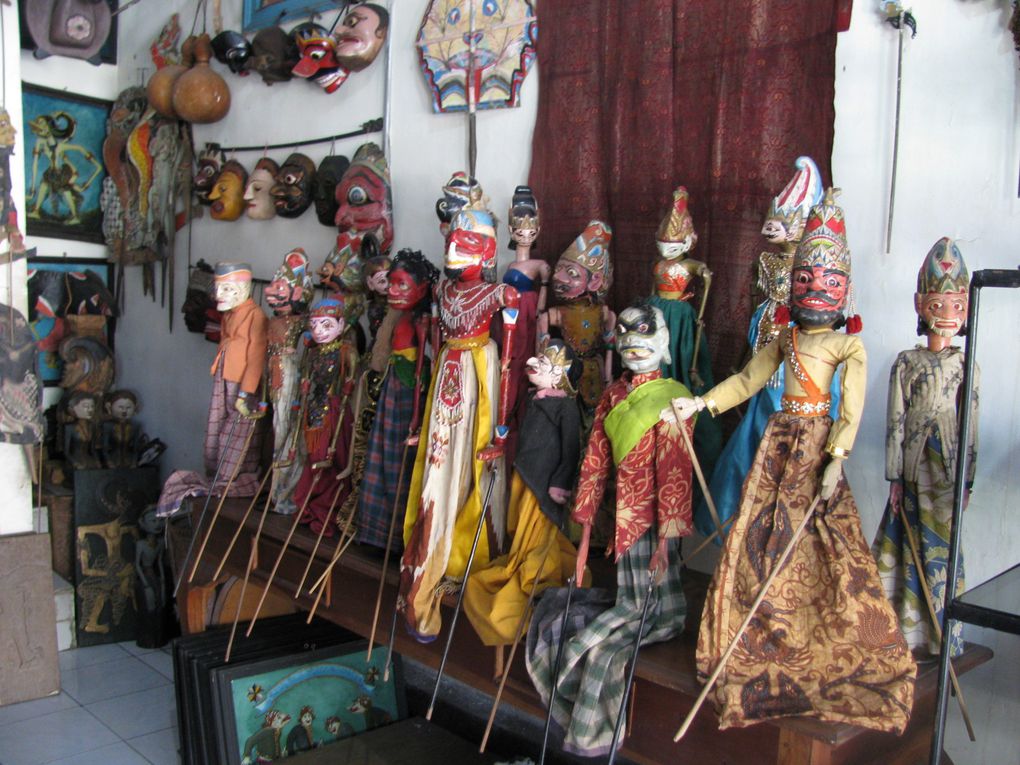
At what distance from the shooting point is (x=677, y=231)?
236 cm

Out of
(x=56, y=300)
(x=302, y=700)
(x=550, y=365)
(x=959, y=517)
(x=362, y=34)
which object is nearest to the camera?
(x=959, y=517)

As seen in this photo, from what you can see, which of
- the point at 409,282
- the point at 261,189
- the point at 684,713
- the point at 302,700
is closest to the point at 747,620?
the point at 684,713

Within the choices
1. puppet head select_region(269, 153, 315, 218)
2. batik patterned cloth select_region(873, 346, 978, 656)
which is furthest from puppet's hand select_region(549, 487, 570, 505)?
Result: puppet head select_region(269, 153, 315, 218)

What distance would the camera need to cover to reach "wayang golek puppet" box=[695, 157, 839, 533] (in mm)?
2121

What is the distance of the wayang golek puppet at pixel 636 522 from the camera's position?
2.02 m

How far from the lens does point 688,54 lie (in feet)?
8.50

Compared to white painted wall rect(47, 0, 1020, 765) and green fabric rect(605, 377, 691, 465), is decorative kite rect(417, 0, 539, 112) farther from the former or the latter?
green fabric rect(605, 377, 691, 465)

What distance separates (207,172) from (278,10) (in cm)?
81

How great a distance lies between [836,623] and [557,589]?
0.67 meters

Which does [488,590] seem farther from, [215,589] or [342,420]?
[215,589]

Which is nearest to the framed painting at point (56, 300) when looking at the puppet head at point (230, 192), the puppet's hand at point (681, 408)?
the puppet head at point (230, 192)

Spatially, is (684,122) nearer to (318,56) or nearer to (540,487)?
(540,487)

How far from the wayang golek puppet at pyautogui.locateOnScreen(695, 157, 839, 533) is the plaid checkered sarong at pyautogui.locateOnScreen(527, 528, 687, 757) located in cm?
19

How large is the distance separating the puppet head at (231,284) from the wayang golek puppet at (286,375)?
0.17 metres
